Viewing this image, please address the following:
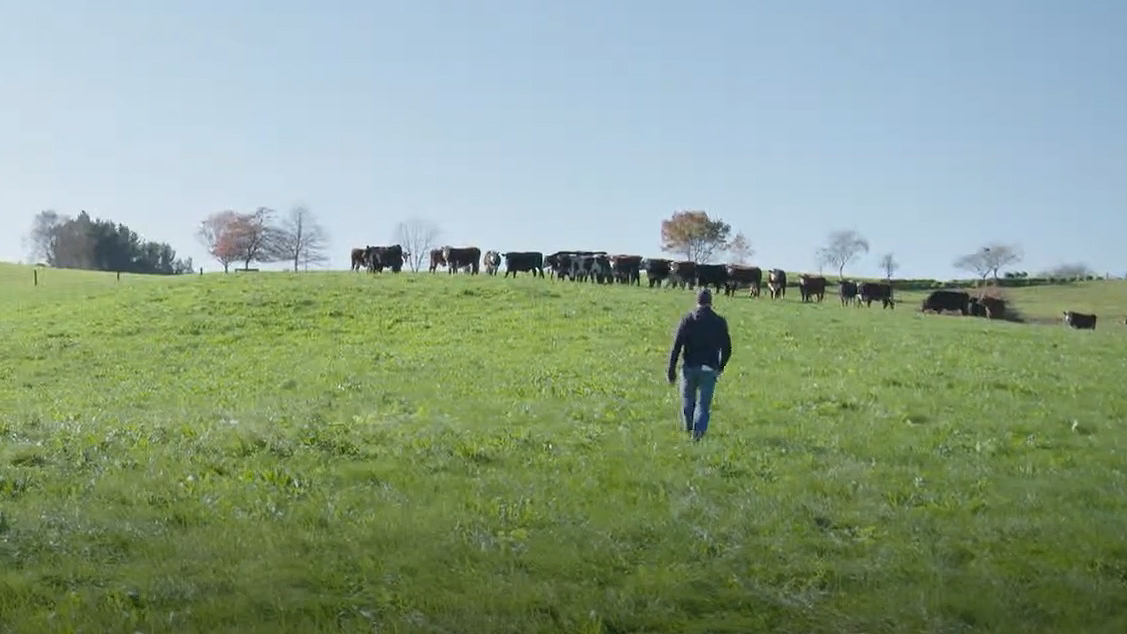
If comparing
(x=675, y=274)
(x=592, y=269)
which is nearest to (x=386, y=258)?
(x=592, y=269)

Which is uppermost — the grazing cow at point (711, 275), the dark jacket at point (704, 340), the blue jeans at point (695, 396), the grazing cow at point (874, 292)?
the grazing cow at point (711, 275)

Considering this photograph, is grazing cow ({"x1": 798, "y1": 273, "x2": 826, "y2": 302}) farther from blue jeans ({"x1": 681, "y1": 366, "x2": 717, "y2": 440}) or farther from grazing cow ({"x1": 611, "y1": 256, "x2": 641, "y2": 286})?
blue jeans ({"x1": 681, "y1": 366, "x2": 717, "y2": 440})

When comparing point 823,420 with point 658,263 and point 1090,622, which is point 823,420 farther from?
point 658,263

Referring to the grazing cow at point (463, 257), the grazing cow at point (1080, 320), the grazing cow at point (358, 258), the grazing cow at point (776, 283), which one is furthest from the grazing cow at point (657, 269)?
the grazing cow at point (1080, 320)

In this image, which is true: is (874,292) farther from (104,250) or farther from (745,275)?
(104,250)

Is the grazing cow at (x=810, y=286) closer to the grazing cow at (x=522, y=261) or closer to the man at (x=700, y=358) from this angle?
the grazing cow at (x=522, y=261)

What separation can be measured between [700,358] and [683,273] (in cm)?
4464

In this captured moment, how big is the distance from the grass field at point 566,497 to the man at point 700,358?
64 cm

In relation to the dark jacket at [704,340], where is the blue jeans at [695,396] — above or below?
below

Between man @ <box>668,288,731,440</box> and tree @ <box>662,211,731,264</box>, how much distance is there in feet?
350

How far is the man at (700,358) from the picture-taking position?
18.0m

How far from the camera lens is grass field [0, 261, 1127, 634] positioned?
9555 millimetres

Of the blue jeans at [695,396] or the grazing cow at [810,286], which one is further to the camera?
the grazing cow at [810,286]

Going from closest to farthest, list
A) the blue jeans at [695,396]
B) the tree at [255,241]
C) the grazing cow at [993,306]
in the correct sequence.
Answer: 1. the blue jeans at [695,396]
2. the grazing cow at [993,306]
3. the tree at [255,241]
